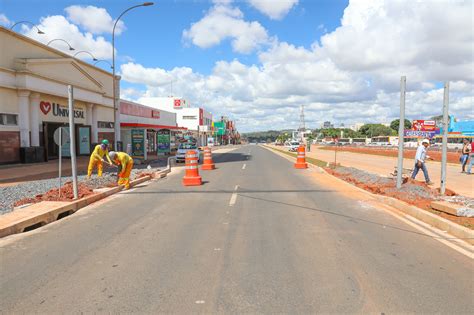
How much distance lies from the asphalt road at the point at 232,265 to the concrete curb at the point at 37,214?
1.07ft

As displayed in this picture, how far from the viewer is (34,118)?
829 inches

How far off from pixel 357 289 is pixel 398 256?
5.05ft

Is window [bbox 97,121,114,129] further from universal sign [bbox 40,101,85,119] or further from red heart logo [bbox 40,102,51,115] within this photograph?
red heart logo [bbox 40,102,51,115]

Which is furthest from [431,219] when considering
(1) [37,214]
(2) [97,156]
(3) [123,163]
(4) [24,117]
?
(4) [24,117]

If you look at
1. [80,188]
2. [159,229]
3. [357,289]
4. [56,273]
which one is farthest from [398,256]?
[80,188]

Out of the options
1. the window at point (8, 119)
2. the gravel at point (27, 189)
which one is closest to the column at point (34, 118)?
the window at point (8, 119)

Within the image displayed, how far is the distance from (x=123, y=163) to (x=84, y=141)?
57.7ft

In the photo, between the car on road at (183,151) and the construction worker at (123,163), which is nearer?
the construction worker at (123,163)

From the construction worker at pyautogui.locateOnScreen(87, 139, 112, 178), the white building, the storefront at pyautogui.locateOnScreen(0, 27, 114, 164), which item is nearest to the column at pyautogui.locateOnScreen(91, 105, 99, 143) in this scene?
the storefront at pyautogui.locateOnScreen(0, 27, 114, 164)

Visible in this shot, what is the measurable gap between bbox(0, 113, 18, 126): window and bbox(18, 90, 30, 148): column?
20 centimetres

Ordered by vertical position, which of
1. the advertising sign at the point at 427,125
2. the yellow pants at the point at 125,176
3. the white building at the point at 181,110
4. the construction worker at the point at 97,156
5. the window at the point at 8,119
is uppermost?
the white building at the point at 181,110

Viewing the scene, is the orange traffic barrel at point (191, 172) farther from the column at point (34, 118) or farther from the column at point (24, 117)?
the column at point (34, 118)

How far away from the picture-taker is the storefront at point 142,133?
2717 cm

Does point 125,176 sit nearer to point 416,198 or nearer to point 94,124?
point 416,198
